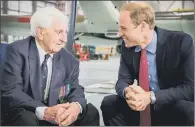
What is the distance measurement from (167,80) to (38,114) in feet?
2.08

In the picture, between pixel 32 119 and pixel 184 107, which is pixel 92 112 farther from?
pixel 184 107

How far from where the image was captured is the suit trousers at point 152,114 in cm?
143

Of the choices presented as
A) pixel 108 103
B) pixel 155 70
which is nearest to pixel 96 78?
pixel 108 103

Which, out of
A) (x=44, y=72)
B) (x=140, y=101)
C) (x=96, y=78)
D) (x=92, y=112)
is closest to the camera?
(x=140, y=101)

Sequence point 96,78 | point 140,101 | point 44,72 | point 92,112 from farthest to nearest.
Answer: point 96,78 → point 92,112 → point 44,72 → point 140,101

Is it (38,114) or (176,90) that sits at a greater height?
(176,90)

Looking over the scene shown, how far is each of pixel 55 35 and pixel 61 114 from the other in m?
0.35

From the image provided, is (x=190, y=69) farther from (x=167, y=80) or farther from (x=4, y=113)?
(x=4, y=113)

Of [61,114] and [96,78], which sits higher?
[61,114]

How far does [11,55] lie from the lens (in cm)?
142

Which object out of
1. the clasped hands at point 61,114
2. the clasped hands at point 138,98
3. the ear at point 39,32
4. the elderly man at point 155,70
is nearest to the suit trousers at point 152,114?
the elderly man at point 155,70

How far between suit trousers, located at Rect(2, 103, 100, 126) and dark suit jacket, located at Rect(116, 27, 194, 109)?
324 mm

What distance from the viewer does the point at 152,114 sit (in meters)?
1.52

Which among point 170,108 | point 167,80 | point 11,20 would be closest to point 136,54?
point 167,80
